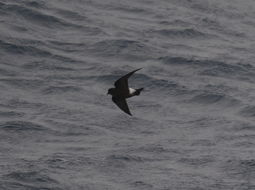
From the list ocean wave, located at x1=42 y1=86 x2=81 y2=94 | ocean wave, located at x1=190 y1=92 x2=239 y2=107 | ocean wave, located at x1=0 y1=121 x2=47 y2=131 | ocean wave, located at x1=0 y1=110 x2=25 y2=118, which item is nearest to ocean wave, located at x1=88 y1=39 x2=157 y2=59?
ocean wave, located at x1=42 y1=86 x2=81 y2=94

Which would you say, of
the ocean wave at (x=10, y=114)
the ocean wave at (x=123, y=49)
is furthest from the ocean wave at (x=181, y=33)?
the ocean wave at (x=10, y=114)

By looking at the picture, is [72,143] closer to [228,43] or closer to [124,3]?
[228,43]

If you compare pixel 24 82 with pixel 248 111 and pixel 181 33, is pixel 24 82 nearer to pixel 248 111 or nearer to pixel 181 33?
pixel 248 111

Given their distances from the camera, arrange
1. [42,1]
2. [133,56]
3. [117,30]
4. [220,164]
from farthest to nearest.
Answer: [42,1] → [117,30] → [133,56] → [220,164]

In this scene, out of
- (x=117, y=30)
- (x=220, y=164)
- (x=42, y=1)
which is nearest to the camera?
(x=220, y=164)

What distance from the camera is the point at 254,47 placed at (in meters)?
35.7

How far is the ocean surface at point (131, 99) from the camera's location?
2578 cm

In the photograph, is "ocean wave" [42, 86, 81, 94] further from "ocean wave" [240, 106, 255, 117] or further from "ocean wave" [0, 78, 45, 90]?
"ocean wave" [240, 106, 255, 117]

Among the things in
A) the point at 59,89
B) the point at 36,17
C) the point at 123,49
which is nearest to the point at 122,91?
the point at 59,89

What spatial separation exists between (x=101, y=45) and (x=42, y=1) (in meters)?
4.80

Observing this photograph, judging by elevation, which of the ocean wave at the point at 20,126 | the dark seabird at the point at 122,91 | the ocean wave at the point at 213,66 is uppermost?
the dark seabird at the point at 122,91

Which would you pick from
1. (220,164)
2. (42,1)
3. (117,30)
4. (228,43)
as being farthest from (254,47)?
(220,164)

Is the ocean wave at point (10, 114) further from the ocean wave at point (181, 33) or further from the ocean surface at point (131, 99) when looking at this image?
the ocean wave at point (181, 33)

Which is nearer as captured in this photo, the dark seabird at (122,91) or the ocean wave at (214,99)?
the dark seabird at (122,91)
